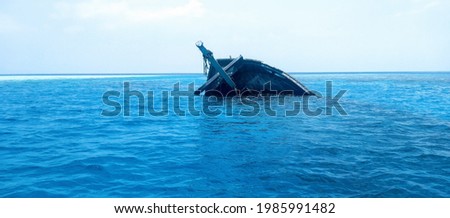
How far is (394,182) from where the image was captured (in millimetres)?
6258

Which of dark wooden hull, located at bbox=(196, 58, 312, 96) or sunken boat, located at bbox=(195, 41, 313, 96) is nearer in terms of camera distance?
sunken boat, located at bbox=(195, 41, 313, 96)

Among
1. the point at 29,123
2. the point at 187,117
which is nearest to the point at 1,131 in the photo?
the point at 29,123

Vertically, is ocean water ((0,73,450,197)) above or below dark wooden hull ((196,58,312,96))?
below

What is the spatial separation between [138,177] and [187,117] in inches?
363

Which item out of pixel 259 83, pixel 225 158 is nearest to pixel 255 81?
pixel 259 83

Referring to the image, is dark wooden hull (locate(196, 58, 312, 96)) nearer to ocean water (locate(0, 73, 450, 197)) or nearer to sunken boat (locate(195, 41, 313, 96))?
sunken boat (locate(195, 41, 313, 96))

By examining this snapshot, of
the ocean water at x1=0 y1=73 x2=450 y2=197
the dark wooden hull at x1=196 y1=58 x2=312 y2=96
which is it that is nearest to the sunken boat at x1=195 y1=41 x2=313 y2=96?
the dark wooden hull at x1=196 y1=58 x2=312 y2=96

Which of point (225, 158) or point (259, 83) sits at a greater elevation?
point (259, 83)

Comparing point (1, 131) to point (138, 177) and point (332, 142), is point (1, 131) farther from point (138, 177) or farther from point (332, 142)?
point (332, 142)

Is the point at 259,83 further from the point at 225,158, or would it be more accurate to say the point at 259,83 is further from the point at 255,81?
the point at 225,158

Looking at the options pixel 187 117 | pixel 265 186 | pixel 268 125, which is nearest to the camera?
pixel 265 186

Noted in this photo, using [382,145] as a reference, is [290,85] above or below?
above

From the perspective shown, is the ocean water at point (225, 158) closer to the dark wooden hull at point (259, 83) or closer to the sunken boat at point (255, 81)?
the sunken boat at point (255, 81)

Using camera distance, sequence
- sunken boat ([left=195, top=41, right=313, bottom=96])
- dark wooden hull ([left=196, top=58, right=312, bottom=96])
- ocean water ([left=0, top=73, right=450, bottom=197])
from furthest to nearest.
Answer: dark wooden hull ([left=196, top=58, right=312, bottom=96])
sunken boat ([left=195, top=41, right=313, bottom=96])
ocean water ([left=0, top=73, right=450, bottom=197])
